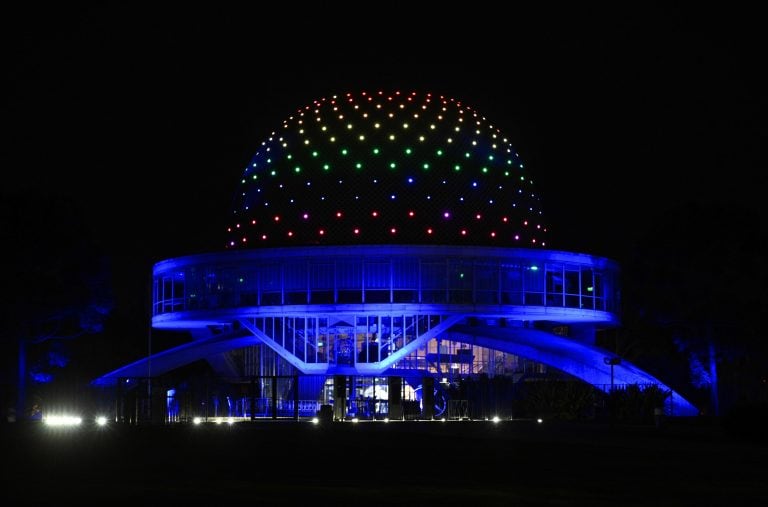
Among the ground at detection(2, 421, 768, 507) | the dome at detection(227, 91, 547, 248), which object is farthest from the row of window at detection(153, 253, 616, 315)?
the ground at detection(2, 421, 768, 507)

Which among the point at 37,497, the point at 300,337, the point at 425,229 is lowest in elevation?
the point at 37,497

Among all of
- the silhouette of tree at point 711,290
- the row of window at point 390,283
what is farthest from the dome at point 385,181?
the silhouette of tree at point 711,290

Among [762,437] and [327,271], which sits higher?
[327,271]

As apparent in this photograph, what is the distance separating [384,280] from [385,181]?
7.01 metres

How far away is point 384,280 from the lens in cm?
6462

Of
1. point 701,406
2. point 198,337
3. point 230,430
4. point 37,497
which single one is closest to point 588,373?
point 701,406

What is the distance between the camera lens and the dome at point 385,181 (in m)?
68.5

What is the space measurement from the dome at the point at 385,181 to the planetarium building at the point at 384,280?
94 millimetres

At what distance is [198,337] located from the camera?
252 feet

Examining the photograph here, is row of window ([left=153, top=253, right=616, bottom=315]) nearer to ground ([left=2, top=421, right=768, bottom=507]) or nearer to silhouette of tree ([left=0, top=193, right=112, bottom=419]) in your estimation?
silhouette of tree ([left=0, top=193, right=112, bottom=419])

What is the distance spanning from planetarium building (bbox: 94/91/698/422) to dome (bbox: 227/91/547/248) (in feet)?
0.31

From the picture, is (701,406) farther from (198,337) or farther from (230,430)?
(230,430)

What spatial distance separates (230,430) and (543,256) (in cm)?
2922

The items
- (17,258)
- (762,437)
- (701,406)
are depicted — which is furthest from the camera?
(701,406)
